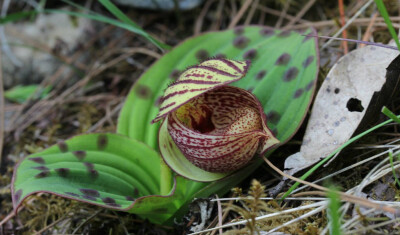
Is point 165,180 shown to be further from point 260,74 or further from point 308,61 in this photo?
point 308,61

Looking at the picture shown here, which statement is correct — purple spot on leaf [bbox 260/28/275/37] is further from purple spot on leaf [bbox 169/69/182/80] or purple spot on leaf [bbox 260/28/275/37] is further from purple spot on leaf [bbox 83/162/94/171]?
purple spot on leaf [bbox 83/162/94/171]

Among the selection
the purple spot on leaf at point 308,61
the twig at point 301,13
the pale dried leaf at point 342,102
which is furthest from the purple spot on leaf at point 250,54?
the twig at point 301,13

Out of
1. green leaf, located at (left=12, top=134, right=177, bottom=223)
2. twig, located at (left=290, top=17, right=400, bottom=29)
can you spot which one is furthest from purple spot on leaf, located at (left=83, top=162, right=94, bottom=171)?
twig, located at (left=290, top=17, right=400, bottom=29)

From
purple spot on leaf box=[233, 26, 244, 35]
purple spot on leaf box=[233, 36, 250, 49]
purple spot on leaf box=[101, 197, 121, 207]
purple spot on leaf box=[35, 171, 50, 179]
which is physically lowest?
purple spot on leaf box=[101, 197, 121, 207]

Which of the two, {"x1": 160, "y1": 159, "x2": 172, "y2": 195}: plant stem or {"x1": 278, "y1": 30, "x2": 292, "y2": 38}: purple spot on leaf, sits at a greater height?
{"x1": 278, "y1": 30, "x2": 292, "y2": 38}: purple spot on leaf

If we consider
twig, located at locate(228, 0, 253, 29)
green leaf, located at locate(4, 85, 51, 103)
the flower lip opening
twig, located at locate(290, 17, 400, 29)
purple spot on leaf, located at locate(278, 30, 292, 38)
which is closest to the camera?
the flower lip opening

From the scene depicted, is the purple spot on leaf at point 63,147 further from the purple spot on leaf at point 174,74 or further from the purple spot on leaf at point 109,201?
the purple spot on leaf at point 174,74

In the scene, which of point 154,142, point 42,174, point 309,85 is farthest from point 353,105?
point 42,174
